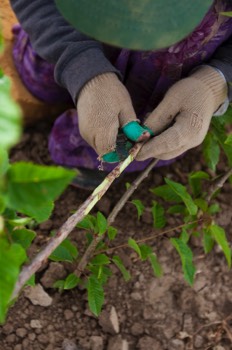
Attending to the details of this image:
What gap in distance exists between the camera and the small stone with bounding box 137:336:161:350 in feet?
4.72

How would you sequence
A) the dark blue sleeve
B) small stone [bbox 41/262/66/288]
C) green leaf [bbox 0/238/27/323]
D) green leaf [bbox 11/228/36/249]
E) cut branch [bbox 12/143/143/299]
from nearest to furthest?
green leaf [bbox 0/238/27/323] < cut branch [bbox 12/143/143/299] < green leaf [bbox 11/228/36/249] < the dark blue sleeve < small stone [bbox 41/262/66/288]

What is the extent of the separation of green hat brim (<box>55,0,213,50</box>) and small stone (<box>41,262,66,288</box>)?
2.38 feet

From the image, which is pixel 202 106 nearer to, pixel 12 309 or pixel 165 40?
pixel 165 40

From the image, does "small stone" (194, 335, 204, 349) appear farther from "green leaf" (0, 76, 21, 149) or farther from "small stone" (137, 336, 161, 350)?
"green leaf" (0, 76, 21, 149)

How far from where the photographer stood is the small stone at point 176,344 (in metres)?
1.47

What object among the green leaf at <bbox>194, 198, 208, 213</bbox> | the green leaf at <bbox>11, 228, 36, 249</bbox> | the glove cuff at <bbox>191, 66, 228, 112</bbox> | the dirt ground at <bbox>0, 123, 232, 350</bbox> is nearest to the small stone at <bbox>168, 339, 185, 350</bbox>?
the dirt ground at <bbox>0, 123, 232, 350</bbox>

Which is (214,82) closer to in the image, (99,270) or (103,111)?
(103,111)

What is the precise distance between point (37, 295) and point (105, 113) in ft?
1.79

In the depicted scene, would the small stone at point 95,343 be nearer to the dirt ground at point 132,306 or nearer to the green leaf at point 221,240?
the dirt ground at point 132,306

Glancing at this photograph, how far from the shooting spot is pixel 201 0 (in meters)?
0.97

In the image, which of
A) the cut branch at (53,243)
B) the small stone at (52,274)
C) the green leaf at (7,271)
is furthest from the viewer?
the small stone at (52,274)

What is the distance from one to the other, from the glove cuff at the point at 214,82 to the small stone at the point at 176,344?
665 mm

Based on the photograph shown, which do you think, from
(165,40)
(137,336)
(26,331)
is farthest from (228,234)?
(165,40)

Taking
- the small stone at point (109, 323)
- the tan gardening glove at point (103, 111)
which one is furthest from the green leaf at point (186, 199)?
the small stone at point (109, 323)
